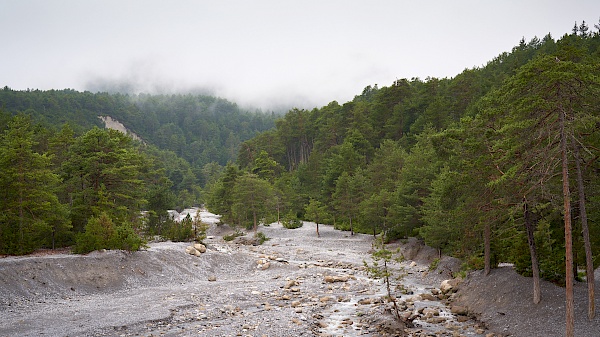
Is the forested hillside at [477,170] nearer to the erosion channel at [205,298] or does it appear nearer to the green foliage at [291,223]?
the green foliage at [291,223]

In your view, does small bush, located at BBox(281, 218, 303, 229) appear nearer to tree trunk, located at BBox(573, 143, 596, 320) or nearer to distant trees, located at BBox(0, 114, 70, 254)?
distant trees, located at BBox(0, 114, 70, 254)

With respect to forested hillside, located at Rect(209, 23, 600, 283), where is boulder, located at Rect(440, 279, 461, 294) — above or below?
below

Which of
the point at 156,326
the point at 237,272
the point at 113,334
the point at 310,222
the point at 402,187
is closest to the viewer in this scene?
the point at 113,334

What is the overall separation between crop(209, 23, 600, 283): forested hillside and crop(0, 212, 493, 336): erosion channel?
4626 millimetres

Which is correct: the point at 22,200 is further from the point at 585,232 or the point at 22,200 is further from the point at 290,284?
the point at 585,232

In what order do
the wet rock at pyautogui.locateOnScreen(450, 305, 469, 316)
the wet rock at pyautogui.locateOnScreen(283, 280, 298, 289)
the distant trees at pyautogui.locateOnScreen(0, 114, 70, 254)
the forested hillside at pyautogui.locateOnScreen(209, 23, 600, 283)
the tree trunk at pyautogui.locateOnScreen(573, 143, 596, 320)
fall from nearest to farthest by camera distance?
the forested hillside at pyautogui.locateOnScreen(209, 23, 600, 283) < the tree trunk at pyautogui.locateOnScreen(573, 143, 596, 320) < the wet rock at pyautogui.locateOnScreen(450, 305, 469, 316) < the wet rock at pyautogui.locateOnScreen(283, 280, 298, 289) < the distant trees at pyautogui.locateOnScreen(0, 114, 70, 254)

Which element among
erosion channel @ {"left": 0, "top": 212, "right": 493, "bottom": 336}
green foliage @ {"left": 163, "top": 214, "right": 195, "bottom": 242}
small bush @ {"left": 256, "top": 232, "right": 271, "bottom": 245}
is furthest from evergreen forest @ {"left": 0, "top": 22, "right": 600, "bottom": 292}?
small bush @ {"left": 256, "top": 232, "right": 271, "bottom": 245}

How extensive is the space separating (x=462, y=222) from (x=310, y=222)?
149 ft

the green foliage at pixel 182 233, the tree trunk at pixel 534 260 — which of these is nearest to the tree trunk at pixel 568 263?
the tree trunk at pixel 534 260

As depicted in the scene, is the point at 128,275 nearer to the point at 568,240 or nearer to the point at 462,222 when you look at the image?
the point at 462,222

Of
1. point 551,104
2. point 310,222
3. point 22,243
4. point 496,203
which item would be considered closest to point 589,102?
point 551,104

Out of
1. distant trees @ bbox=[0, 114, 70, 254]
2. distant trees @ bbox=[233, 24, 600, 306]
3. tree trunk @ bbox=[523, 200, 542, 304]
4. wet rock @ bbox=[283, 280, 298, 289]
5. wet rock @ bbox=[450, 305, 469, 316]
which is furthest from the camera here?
distant trees @ bbox=[0, 114, 70, 254]

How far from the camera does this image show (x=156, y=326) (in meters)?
15.7

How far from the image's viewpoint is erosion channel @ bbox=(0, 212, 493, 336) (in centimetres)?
1552
